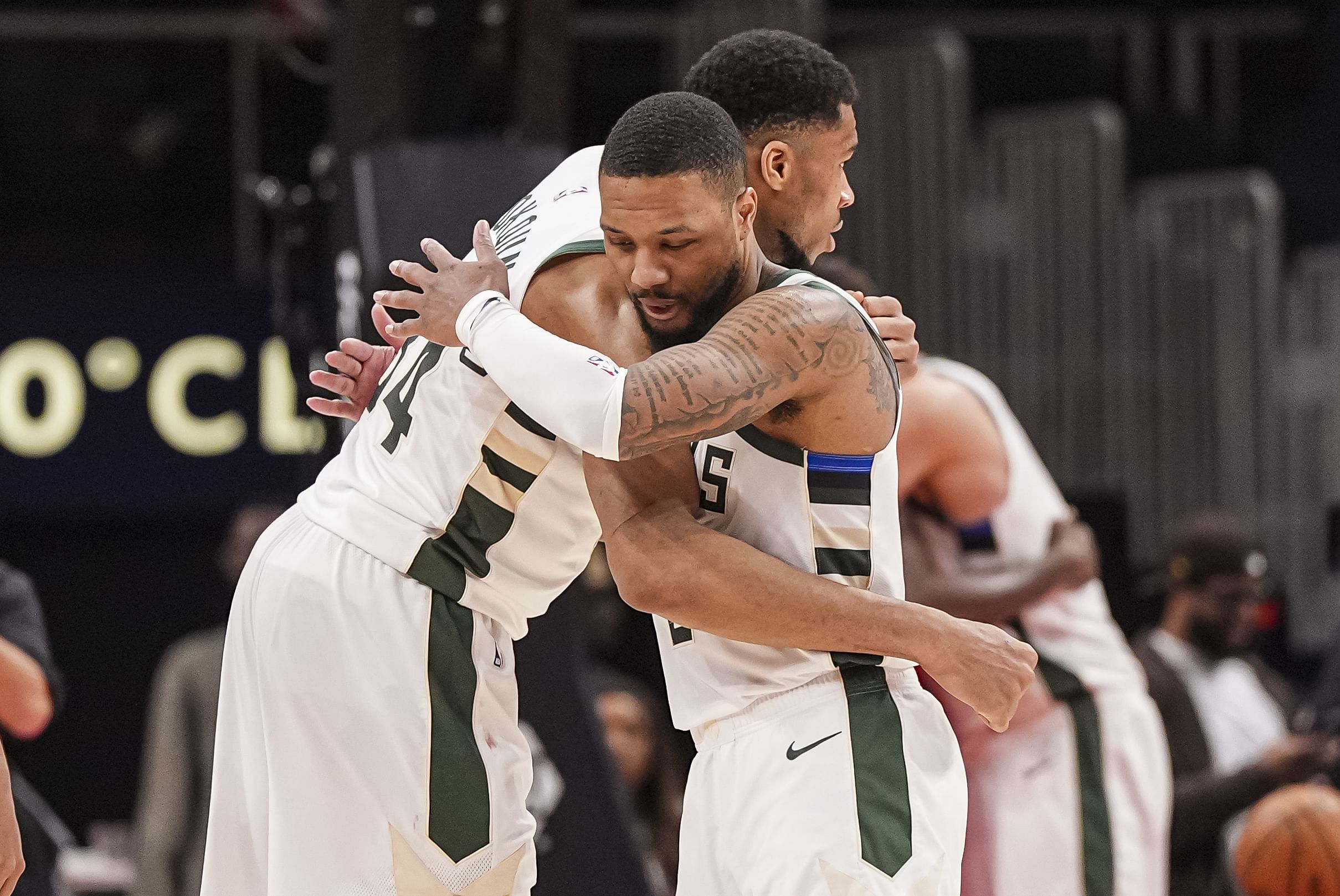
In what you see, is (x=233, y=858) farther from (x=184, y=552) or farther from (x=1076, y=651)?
(x=184, y=552)

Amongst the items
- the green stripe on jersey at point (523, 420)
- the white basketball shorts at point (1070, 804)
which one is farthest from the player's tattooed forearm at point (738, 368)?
the white basketball shorts at point (1070, 804)

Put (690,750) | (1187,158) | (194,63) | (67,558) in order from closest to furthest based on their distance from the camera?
(690,750) → (67,558) → (194,63) → (1187,158)

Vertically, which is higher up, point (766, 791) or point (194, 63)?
point (194, 63)

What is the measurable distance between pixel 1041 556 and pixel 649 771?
2.73 m

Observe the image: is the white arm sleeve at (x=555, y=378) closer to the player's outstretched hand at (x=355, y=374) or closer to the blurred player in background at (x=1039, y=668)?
the player's outstretched hand at (x=355, y=374)

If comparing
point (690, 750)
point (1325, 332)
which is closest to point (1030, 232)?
point (1325, 332)

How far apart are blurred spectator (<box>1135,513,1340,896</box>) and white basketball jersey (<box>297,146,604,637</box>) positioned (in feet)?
11.6

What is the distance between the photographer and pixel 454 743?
330 cm

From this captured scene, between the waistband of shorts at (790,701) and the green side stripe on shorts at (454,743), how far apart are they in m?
0.48

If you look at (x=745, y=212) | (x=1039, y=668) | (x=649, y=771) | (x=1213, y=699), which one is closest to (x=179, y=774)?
(x=649, y=771)

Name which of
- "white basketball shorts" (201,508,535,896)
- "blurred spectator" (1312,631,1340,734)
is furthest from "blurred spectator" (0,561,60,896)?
"blurred spectator" (1312,631,1340,734)

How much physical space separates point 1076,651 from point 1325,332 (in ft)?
17.9

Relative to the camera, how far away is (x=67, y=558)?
8.86 m

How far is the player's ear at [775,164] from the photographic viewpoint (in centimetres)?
325
